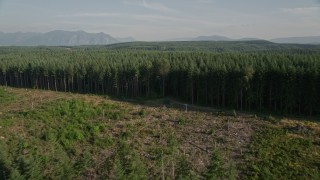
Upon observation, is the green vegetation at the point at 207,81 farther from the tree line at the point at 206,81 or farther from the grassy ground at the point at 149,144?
the grassy ground at the point at 149,144

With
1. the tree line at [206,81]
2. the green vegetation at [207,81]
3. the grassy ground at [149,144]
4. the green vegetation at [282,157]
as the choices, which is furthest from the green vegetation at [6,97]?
the green vegetation at [282,157]

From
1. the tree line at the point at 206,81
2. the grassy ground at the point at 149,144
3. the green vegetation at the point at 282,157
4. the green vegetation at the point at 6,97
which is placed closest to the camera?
the grassy ground at the point at 149,144

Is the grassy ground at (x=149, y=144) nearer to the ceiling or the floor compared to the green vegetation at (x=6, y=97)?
nearer to the floor

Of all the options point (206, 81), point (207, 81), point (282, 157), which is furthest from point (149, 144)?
point (207, 81)

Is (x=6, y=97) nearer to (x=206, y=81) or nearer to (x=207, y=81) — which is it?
(x=206, y=81)

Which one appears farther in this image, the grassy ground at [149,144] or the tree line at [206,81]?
the tree line at [206,81]

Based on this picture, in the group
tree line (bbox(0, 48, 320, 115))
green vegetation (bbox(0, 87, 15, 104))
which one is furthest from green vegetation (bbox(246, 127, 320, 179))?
green vegetation (bbox(0, 87, 15, 104))

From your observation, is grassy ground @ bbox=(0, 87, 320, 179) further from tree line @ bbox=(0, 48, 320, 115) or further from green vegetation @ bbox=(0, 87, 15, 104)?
tree line @ bbox=(0, 48, 320, 115)

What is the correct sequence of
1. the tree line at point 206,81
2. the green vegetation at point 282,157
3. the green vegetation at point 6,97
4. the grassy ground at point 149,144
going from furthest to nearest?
the green vegetation at point 6,97 → the tree line at point 206,81 → the green vegetation at point 282,157 → the grassy ground at point 149,144
